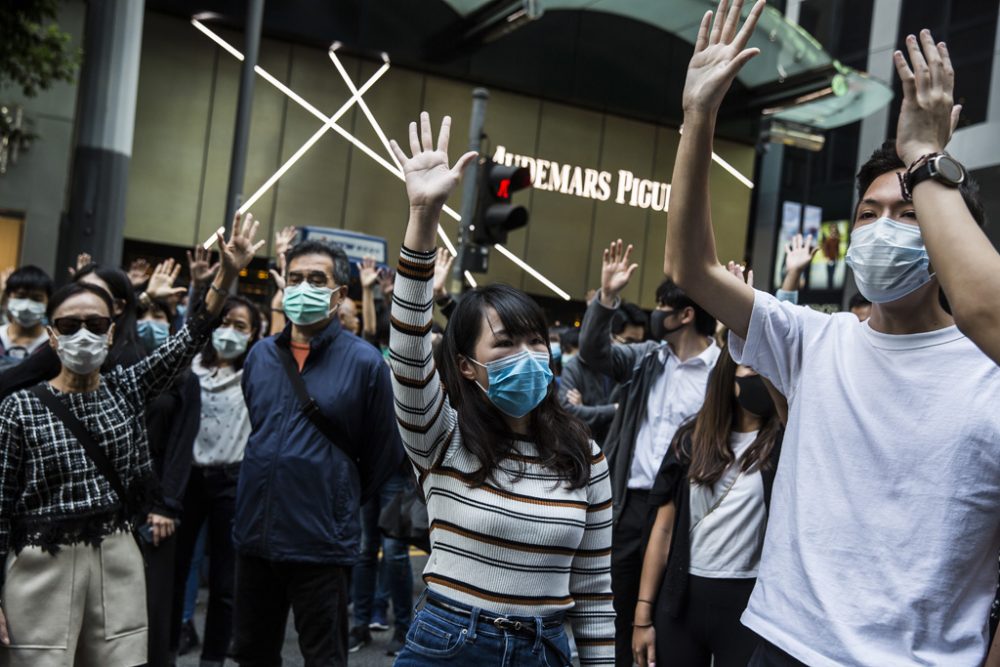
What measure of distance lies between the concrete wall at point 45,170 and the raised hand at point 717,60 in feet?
50.5

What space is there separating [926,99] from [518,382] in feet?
4.39

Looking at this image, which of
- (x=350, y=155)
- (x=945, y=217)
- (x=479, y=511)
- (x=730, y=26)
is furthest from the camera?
(x=350, y=155)

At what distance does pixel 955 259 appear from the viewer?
156cm

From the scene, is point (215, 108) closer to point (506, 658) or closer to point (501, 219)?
point (501, 219)

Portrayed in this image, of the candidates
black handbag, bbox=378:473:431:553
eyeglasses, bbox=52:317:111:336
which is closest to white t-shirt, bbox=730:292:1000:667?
eyeglasses, bbox=52:317:111:336

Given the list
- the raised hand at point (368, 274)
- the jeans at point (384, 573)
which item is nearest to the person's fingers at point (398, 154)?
the jeans at point (384, 573)

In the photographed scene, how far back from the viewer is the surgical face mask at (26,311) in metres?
6.52

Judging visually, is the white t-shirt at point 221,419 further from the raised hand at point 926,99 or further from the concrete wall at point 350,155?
the concrete wall at point 350,155

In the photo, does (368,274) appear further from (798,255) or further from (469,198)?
(798,255)

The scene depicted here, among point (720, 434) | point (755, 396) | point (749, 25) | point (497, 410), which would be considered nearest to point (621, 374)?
point (720, 434)

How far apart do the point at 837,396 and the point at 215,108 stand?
1696cm

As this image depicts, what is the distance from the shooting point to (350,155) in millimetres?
18672

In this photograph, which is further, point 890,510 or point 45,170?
point 45,170

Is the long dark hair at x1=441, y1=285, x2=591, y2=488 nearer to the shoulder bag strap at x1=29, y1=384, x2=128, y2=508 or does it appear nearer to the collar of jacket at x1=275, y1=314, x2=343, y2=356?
the shoulder bag strap at x1=29, y1=384, x2=128, y2=508
